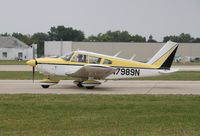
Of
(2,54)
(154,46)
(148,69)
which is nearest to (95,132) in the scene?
(148,69)

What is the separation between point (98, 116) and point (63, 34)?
14452 cm

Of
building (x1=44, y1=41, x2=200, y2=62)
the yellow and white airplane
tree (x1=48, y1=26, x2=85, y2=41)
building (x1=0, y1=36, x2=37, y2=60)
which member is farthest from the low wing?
tree (x1=48, y1=26, x2=85, y2=41)

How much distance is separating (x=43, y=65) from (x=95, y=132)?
11331mm

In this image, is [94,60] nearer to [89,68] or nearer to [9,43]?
[89,68]

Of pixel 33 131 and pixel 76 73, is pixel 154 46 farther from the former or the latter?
pixel 33 131

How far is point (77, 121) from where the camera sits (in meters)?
9.59

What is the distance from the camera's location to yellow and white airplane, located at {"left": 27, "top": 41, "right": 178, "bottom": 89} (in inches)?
751

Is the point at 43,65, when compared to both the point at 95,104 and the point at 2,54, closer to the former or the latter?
the point at 95,104

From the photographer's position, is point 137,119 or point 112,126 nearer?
point 112,126

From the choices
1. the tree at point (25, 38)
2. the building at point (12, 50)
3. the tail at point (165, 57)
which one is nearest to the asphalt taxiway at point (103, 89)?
the tail at point (165, 57)

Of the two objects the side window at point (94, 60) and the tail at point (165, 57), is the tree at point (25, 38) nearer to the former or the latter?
the tail at point (165, 57)

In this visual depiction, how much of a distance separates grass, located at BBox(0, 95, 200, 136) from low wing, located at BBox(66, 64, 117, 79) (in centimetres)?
469

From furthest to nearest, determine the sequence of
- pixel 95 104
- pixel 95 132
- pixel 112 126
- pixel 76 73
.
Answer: pixel 76 73
pixel 95 104
pixel 112 126
pixel 95 132

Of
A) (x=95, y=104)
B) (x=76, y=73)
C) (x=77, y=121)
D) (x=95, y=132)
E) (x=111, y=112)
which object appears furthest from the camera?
(x=76, y=73)
